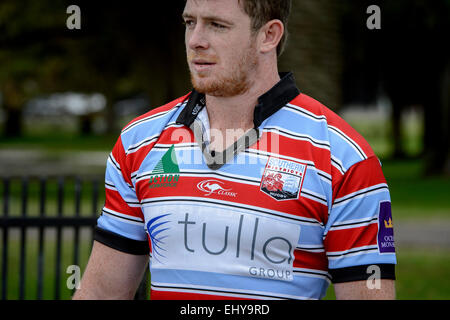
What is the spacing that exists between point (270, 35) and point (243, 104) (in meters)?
0.27

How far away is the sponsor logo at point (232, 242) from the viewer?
2.45 m

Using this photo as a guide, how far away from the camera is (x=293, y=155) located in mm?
2514

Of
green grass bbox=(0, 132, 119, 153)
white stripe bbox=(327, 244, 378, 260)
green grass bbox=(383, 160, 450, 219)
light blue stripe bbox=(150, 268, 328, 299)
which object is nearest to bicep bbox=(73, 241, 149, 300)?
light blue stripe bbox=(150, 268, 328, 299)

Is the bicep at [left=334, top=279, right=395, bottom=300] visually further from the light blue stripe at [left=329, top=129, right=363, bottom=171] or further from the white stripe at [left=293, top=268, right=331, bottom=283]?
the light blue stripe at [left=329, top=129, right=363, bottom=171]

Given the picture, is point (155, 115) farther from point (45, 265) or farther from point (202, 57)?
point (45, 265)

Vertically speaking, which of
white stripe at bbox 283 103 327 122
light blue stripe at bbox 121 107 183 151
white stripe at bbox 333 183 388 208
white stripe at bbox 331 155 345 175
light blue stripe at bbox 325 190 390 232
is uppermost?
white stripe at bbox 283 103 327 122

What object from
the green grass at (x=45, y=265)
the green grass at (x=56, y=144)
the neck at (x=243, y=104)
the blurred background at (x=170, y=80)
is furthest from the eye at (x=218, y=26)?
the green grass at (x=56, y=144)

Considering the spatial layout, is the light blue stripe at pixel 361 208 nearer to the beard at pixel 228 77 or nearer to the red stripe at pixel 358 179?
the red stripe at pixel 358 179

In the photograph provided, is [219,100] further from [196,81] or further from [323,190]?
[323,190]

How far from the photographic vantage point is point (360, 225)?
2.39 meters

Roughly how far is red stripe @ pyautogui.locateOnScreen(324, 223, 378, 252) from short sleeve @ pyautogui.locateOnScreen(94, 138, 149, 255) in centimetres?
76

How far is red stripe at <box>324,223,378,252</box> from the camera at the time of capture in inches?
94.1

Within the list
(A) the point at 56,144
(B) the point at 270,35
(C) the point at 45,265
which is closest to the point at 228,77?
(B) the point at 270,35
